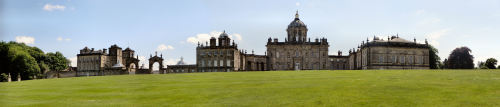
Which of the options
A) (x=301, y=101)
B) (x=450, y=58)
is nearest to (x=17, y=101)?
(x=301, y=101)

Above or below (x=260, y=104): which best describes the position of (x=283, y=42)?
above

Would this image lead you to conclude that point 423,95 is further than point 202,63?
No

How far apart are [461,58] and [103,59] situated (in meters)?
69.3

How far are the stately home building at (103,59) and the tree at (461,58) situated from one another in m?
60.2

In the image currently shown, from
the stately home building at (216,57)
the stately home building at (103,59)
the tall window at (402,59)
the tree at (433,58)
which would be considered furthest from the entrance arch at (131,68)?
the tree at (433,58)

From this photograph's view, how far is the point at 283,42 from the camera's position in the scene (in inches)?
3076

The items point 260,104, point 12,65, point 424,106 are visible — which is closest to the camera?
point 424,106

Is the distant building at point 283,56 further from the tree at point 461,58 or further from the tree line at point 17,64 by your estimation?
the tree line at point 17,64

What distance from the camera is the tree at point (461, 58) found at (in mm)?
77419

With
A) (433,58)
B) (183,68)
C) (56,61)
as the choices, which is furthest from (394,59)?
(56,61)

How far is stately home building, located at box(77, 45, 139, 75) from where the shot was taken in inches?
3339

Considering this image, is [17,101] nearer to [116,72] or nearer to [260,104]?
[260,104]

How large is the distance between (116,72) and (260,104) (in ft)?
198

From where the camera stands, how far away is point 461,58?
78.4 metres
